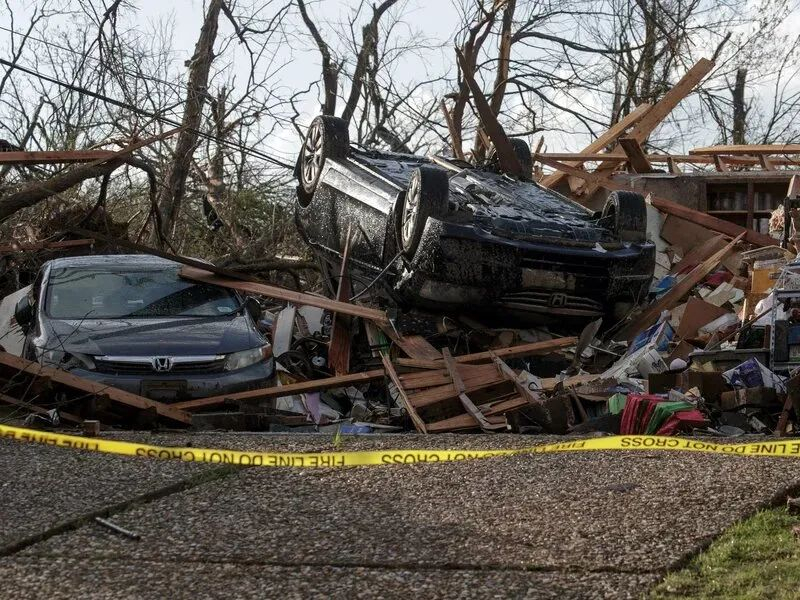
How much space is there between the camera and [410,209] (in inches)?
428

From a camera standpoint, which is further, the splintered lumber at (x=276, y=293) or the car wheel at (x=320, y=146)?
the car wheel at (x=320, y=146)

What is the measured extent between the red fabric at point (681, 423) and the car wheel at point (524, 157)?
5.67 meters

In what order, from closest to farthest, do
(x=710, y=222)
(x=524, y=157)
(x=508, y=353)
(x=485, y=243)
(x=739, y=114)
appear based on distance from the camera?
(x=508, y=353), (x=485, y=243), (x=524, y=157), (x=710, y=222), (x=739, y=114)

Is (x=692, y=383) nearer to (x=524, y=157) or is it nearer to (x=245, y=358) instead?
(x=245, y=358)

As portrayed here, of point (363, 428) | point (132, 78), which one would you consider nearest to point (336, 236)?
point (363, 428)

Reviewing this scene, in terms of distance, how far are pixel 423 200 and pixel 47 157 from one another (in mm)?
3232

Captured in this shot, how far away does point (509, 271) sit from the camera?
10.8 metres

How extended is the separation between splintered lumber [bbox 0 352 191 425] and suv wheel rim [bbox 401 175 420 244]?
3166 millimetres

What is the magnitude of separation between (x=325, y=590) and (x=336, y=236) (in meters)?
8.57

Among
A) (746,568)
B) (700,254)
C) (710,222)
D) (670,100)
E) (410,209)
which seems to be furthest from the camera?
(670,100)

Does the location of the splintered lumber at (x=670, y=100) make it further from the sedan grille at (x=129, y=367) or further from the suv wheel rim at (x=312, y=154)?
the sedan grille at (x=129, y=367)

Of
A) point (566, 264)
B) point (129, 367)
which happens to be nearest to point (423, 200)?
point (566, 264)

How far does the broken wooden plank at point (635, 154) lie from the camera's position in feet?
56.3

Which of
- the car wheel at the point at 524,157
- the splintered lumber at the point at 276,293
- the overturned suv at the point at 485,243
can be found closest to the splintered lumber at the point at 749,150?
the car wheel at the point at 524,157
